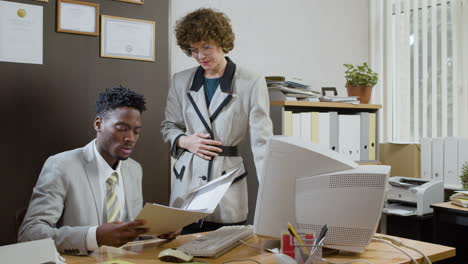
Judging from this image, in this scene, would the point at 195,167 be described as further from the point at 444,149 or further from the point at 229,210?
the point at 444,149

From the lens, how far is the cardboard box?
12.5ft

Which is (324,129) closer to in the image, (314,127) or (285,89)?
(314,127)

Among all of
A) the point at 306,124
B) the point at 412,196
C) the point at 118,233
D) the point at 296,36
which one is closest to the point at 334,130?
the point at 306,124

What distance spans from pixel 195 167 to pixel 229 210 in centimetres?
25

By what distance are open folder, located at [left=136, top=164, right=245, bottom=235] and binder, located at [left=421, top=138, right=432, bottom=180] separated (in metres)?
2.49

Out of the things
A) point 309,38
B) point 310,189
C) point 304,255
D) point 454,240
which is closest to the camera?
point 304,255

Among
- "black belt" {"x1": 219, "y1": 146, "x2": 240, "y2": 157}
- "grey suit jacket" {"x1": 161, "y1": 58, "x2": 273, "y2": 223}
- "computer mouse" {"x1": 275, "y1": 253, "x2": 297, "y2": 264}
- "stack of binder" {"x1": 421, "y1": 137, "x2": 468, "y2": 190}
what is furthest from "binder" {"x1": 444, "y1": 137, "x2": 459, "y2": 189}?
"computer mouse" {"x1": 275, "y1": 253, "x2": 297, "y2": 264}

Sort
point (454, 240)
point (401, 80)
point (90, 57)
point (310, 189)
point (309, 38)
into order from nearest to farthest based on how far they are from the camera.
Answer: point (310, 189) < point (90, 57) < point (454, 240) < point (309, 38) < point (401, 80)

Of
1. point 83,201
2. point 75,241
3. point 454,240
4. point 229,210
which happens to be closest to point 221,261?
point 75,241

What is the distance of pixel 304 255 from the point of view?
1.31 metres

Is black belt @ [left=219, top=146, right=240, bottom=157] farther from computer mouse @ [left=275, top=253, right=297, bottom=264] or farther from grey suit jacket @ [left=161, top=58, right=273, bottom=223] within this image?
computer mouse @ [left=275, top=253, right=297, bottom=264]

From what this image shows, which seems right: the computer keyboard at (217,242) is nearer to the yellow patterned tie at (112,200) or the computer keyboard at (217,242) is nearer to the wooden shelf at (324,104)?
the yellow patterned tie at (112,200)

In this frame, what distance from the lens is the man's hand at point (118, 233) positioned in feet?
4.56

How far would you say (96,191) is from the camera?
5.39 ft
